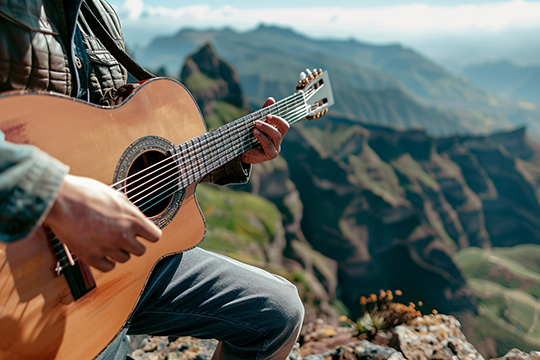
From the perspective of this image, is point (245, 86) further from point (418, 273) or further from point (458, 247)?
point (418, 273)

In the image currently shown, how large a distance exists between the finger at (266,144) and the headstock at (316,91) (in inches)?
30.5

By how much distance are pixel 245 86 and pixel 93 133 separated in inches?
7523

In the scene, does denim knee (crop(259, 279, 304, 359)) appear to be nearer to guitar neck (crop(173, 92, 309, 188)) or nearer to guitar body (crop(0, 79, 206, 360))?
guitar body (crop(0, 79, 206, 360))

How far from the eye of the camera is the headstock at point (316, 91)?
3.20 meters

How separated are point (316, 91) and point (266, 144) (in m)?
1.10

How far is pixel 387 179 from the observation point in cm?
7369

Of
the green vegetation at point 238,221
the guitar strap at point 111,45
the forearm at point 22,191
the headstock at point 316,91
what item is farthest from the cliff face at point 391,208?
the forearm at point 22,191

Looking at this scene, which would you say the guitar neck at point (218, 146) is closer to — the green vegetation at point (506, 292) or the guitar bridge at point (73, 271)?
the guitar bridge at point (73, 271)

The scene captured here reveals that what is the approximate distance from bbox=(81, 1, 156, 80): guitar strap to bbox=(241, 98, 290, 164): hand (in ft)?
3.31

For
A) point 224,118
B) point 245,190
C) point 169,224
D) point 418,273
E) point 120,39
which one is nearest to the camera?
point 169,224

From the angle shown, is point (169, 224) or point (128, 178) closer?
point (128, 178)

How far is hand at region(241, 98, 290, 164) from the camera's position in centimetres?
258

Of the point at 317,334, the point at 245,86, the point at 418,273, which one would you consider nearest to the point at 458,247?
the point at 418,273

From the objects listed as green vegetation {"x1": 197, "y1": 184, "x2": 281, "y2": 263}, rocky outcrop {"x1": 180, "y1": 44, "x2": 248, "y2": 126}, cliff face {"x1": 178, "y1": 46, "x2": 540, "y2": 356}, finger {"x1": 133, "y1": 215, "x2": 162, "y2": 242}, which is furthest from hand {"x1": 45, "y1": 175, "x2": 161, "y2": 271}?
rocky outcrop {"x1": 180, "y1": 44, "x2": 248, "y2": 126}
